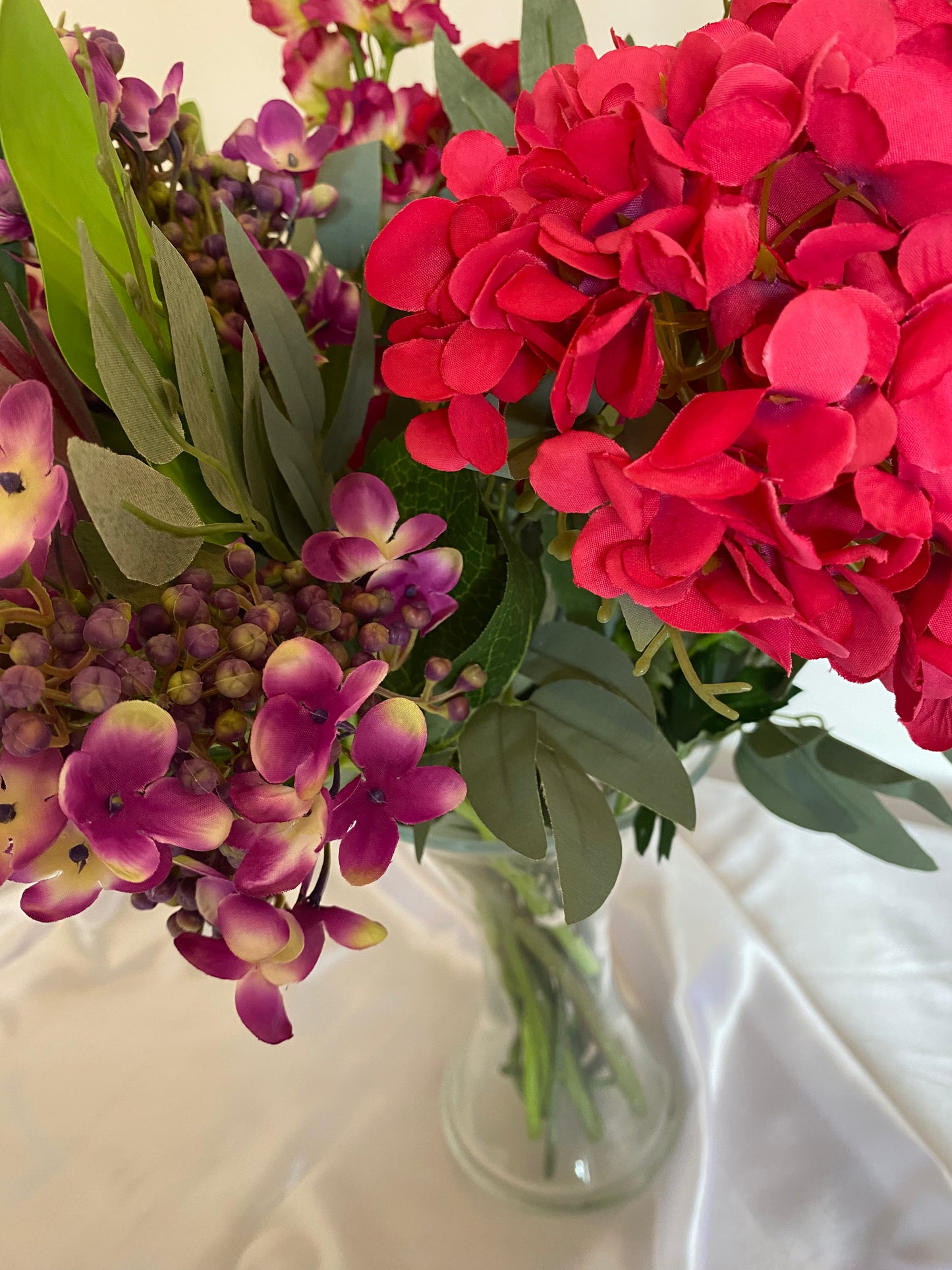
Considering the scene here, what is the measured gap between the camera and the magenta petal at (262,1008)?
241 mm

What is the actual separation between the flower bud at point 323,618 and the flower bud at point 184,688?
28 millimetres

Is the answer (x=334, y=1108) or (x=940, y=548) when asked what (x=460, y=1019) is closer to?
(x=334, y=1108)

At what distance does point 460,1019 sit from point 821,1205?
20 centimetres

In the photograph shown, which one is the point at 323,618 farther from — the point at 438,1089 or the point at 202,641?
the point at 438,1089

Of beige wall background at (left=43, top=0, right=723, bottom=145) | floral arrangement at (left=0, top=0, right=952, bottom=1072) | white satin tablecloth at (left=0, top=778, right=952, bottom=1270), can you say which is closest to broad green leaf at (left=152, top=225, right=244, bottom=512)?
floral arrangement at (left=0, top=0, right=952, bottom=1072)

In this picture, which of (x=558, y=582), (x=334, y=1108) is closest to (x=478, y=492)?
(x=558, y=582)

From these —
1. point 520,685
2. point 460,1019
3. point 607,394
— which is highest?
point 607,394

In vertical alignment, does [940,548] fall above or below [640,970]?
above

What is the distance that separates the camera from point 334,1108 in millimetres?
511

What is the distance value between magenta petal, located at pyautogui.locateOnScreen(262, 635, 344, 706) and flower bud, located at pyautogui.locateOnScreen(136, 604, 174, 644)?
3 centimetres

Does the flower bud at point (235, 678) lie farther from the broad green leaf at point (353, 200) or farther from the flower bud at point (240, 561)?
the broad green leaf at point (353, 200)

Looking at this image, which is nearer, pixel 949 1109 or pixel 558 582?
pixel 558 582

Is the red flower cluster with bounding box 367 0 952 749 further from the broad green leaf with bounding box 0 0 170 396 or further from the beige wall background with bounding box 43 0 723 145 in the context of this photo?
the beige wall background with bounding box 43 0 723 145

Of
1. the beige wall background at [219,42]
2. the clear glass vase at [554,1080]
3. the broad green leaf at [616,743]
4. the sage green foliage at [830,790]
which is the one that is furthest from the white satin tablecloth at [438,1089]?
the beige wall background at [219,42]
